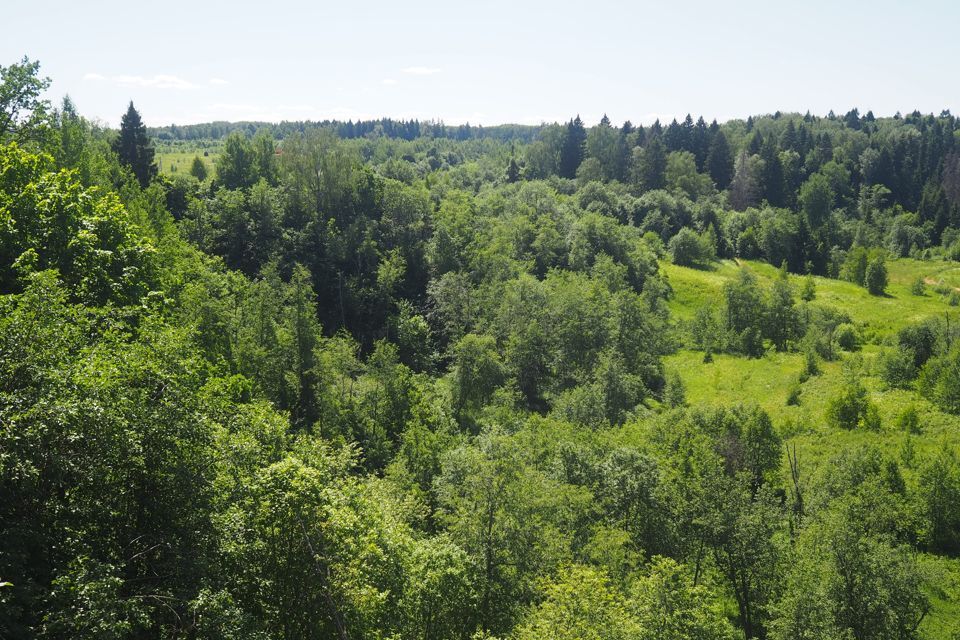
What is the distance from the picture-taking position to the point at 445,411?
196 ft

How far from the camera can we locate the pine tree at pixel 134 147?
8706 cm

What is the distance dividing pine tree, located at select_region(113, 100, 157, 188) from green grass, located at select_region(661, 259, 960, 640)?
7746 cm

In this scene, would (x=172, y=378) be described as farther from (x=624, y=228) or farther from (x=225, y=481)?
(x=624, y=228)

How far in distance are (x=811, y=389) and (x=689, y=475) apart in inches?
1220

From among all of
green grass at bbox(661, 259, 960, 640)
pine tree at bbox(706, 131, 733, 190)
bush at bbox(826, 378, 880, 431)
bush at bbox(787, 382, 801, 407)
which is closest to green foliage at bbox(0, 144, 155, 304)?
green grass at bbox(661, 259, 960, 640)

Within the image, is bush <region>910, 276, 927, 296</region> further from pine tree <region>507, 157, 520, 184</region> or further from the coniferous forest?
pine tree <region>507, 157, 520, 184</region>

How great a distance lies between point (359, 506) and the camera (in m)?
21.4

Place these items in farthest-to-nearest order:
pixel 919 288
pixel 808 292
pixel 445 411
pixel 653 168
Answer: pixel 653 168, pixel 919 288, pixel 808 292, pixel 445 411

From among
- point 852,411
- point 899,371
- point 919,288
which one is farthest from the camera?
point 919,288

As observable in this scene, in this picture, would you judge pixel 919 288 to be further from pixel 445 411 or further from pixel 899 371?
pixel 445 411

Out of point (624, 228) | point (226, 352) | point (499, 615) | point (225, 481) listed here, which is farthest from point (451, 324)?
point (225, 481)

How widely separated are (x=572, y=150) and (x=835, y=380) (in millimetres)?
111276

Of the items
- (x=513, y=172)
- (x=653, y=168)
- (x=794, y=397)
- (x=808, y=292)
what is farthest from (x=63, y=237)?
(x=513, y=172)

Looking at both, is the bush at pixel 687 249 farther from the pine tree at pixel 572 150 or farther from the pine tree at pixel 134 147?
the pine tree at pixel 134 147
